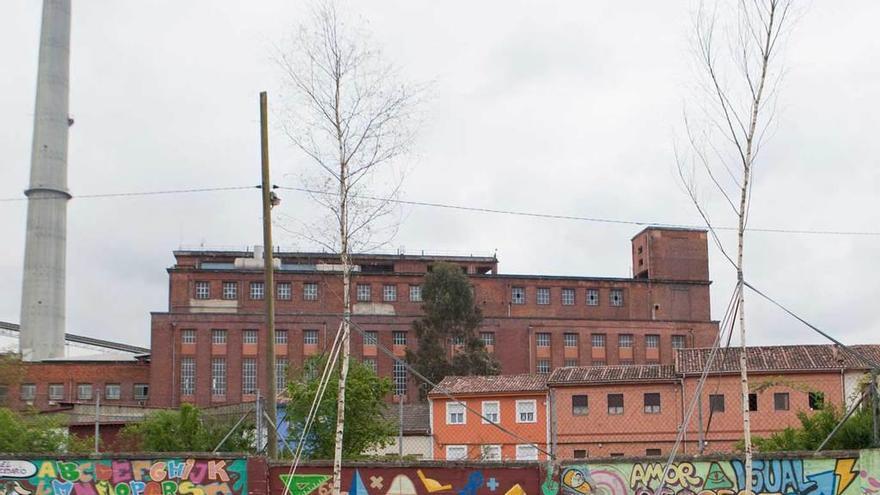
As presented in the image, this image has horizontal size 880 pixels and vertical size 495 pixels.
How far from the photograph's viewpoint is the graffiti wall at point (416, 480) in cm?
1725

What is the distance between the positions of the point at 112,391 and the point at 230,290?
1290 centimetres

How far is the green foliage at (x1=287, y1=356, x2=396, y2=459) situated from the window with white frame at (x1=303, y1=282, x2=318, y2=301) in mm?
54200

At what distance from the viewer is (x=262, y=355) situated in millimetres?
84688

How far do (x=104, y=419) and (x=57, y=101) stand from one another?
1169 inches

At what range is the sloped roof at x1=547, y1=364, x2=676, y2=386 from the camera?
45541mm

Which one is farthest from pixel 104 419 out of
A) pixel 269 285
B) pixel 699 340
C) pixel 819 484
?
pixel 699 340

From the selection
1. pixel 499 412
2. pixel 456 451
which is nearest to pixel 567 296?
pixel 499 412

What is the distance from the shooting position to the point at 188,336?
8431cm

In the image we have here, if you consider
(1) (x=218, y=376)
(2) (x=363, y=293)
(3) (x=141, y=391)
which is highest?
(2) (x=363, y=293)

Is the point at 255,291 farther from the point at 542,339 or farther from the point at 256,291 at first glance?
the point at 542,339

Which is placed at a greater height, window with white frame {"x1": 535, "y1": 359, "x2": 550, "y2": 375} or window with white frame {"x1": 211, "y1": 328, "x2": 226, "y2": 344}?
window with white frame {"x1": 211, "y1": 328, "x2": 226, "y2": 344}

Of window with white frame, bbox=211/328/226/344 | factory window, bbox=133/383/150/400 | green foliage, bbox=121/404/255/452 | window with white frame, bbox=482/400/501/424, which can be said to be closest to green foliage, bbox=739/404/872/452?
green foliage, bbox=121/404/255/452

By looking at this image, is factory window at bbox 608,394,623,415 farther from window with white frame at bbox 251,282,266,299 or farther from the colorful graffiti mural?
window with white frame at bbox 251,282,266,299

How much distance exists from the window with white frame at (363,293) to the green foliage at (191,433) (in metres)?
53.1
